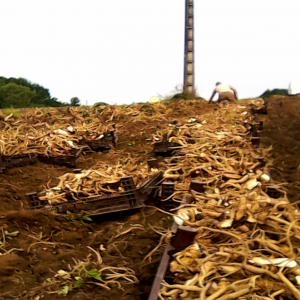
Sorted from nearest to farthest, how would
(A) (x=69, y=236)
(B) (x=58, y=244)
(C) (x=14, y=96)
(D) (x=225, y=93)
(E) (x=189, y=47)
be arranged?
(B) (x=58, y=244) < (A) (x=69, y=236) < (D) (x=225, y=93) < (E) (x=189, y=47) < (C) (x=14, y=96)

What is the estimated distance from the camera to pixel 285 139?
7.52 meters

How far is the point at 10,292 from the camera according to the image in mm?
3902

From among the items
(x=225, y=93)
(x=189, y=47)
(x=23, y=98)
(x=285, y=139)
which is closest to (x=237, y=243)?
(x=285, y=139)

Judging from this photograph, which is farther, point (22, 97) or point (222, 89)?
point (22, 97)

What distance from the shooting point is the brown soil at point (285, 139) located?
18.2 ft

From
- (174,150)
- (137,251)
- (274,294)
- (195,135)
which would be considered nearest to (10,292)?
(137,251)

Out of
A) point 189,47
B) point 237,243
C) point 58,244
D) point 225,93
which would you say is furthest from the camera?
point 189,47

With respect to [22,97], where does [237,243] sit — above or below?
below

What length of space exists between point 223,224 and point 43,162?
4694 millimetres

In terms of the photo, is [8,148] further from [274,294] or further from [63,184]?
[274,294]

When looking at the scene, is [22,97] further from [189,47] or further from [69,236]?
[69,236]

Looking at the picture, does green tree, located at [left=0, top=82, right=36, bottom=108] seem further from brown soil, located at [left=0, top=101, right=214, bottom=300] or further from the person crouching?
brown soil, located at [left=0, top=101, right=214, bottom=300]

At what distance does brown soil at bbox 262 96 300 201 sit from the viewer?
18.2ft

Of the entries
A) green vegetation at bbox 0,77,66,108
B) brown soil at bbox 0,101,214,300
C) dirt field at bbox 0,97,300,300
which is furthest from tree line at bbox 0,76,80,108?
brown soil at bbox 0,101,214,300
